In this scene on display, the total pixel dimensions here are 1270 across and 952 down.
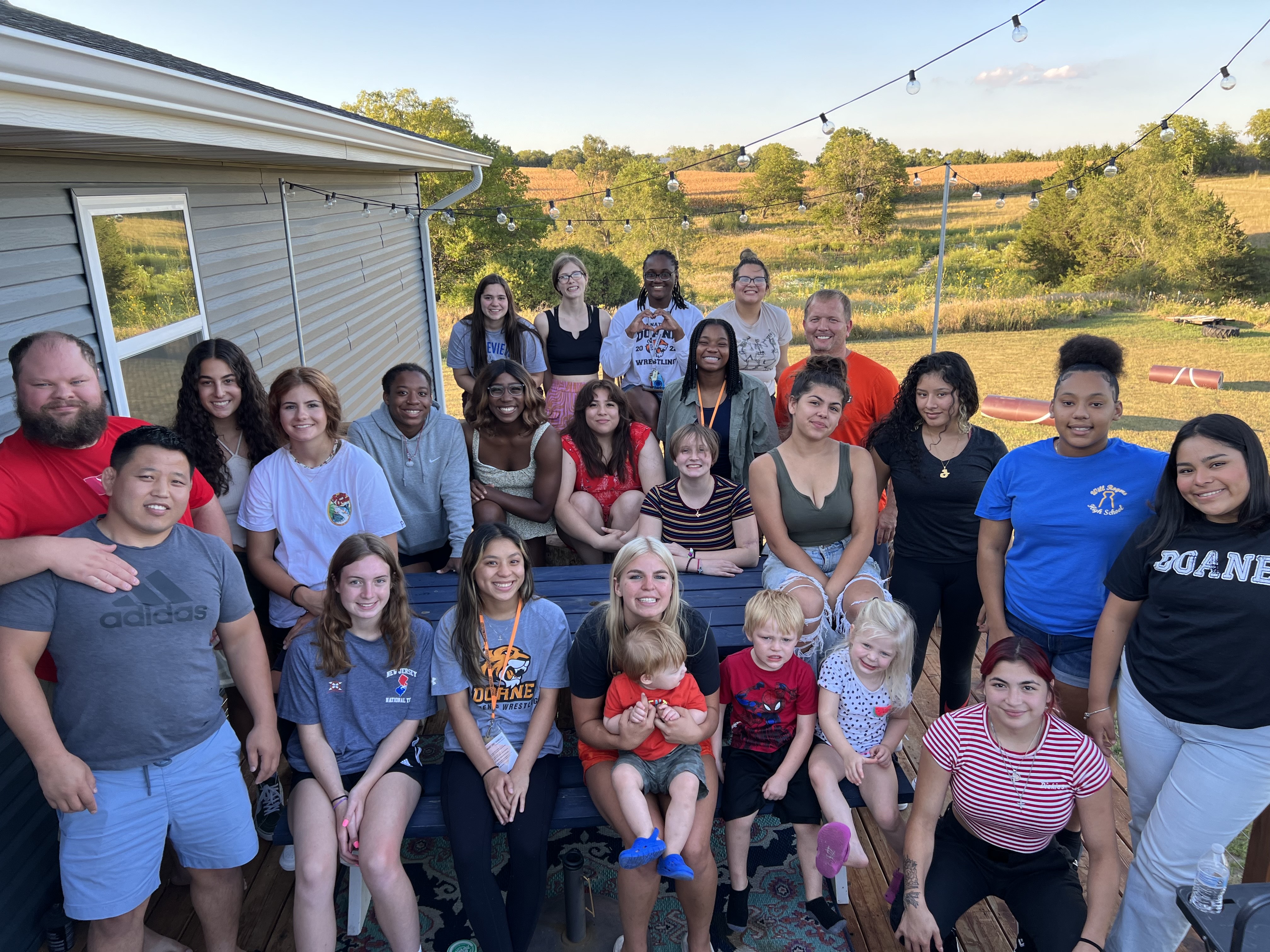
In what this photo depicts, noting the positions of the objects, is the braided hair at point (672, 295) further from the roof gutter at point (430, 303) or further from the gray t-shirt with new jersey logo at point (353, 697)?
the roof gutter at point (430, 303)

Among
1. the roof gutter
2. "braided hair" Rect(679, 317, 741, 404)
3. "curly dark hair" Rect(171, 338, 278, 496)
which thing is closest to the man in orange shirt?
"braided hair" Rect(679, 317, 741, 404)

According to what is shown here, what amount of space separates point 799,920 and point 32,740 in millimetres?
2306

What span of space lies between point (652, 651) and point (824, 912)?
0.98 metres

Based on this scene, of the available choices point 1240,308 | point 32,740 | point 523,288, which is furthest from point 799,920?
point 1240,308

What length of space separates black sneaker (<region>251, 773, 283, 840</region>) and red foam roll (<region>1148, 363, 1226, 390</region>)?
14.9 meters

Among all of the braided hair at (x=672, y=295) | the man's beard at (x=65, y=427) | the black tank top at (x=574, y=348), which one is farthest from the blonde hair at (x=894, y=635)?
the black tank top at (x=574, y=348)

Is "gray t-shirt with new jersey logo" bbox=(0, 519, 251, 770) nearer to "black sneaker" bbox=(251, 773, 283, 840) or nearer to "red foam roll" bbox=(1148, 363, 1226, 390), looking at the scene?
"black sneaker" bbox=(251, 773, 283, 840)

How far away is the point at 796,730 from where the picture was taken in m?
2.54

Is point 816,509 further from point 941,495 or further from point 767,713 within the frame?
point 767,713

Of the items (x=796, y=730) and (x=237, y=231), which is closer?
(x=796, y=730)

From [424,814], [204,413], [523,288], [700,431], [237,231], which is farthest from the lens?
[523,288]

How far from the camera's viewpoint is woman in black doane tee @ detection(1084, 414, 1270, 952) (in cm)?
196

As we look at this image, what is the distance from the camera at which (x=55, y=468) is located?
6.89ft

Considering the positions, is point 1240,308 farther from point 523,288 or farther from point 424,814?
point 424,814
